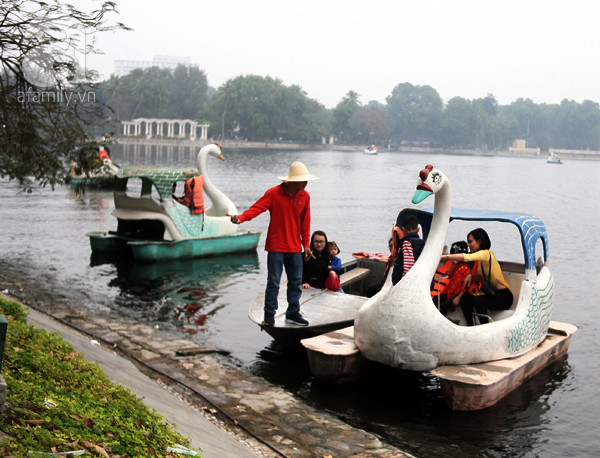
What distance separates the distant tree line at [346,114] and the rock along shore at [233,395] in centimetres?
9850

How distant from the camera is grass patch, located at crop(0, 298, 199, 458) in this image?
3.81 m

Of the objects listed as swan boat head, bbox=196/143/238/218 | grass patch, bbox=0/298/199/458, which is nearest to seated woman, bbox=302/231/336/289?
grass patch, bbox=0/298/199/458

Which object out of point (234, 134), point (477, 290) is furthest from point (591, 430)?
point (234, 134)

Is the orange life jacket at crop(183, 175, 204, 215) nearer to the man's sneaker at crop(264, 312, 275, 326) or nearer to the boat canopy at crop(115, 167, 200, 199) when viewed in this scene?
the boat canopy at crop(115, 167, 200, 199)

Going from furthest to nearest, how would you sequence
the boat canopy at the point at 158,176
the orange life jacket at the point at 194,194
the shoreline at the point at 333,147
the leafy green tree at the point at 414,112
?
the leafy green tree at the point at 414,112
the shoreline at the point at 333,147
the orange life jacket at the point at 194,194
the boat canopy at the point at 158,176

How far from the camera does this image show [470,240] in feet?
27.1

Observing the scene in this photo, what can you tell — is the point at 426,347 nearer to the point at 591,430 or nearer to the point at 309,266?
the point at 591,430

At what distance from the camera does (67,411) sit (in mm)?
Answer: 4312

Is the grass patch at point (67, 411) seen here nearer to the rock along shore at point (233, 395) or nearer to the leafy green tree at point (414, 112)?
the rock along shore at point (233, 395)

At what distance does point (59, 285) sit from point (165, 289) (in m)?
2.16

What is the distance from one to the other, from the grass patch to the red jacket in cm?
296

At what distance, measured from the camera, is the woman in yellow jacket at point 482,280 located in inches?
325

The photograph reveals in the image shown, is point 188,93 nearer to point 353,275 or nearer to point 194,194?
point 194,194

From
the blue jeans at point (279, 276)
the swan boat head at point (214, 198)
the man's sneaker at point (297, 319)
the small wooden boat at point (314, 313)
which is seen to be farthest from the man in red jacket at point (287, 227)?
the swan boat head at point (214, 198)
